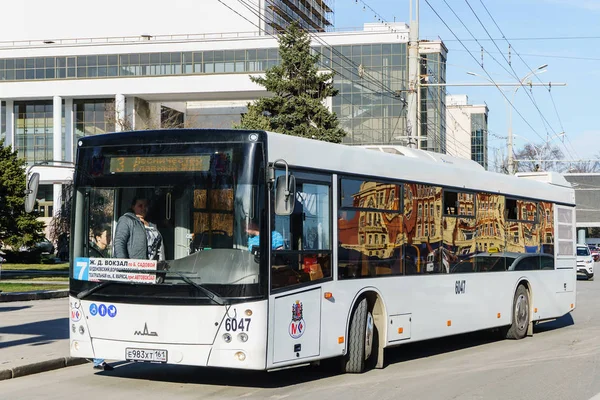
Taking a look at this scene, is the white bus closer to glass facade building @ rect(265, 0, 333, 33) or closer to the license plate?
the license plate

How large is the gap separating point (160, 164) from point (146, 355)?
2044mm

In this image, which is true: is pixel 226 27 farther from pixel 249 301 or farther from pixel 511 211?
pixel 249 301

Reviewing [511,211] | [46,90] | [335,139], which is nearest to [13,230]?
[335,139]

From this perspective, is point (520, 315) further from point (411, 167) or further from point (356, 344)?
point (356, 344)

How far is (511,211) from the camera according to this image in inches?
628

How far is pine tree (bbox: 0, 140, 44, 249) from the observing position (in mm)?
36750

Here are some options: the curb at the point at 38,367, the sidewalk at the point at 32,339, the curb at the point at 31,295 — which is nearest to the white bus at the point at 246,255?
the curb at the point at 38,367

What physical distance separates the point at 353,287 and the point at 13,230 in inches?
1189

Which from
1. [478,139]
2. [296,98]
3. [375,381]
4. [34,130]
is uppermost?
[478,139]

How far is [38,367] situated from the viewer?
11508 millimetres

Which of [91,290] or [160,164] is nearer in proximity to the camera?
[160,164]

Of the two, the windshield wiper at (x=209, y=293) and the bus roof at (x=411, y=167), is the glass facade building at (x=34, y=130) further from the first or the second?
the windshield wiper at (x=209, y=293)

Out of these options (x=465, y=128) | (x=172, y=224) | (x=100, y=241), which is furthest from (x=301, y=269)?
(x=465, y=128)

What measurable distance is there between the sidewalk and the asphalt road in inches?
7.2
